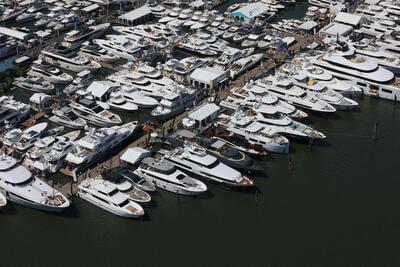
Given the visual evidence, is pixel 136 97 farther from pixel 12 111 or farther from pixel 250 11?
pixel 250 11

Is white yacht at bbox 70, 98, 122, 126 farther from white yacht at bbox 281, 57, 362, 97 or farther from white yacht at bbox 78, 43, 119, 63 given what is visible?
white yacht at bbox 281, 57, 362, 97

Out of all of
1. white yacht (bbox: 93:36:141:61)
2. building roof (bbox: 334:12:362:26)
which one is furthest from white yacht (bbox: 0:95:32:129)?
building roof (bbox: 334:12:362:26)

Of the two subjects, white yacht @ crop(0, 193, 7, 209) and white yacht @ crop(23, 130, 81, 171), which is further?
white yacht @ crop(23, 130, 81, 171)

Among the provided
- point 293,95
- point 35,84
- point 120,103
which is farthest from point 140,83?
point 293,95

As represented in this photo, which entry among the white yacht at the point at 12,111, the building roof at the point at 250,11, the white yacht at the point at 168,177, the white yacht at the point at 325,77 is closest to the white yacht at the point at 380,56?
the white yacht at the point at 325,77

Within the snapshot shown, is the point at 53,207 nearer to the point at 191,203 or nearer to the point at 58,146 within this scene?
the point at 58,146

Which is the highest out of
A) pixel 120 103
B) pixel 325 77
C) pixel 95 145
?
pixel 325 77

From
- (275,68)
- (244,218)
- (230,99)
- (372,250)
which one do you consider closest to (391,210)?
(372,250)
